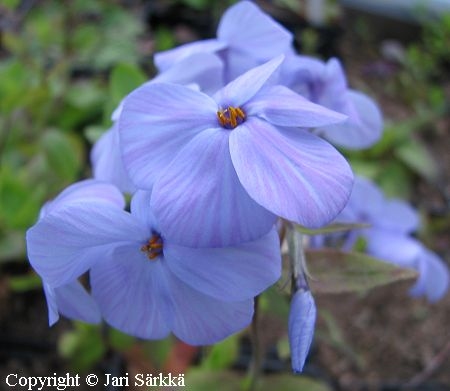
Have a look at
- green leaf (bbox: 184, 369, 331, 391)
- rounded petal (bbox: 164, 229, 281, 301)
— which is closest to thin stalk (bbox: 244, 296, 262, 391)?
green leaf (bbox: 184, 369, 331, 391)

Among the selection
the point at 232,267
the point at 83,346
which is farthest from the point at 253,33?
the point at 83,346

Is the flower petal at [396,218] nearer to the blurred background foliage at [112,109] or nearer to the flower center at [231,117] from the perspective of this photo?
the blurred background foliage at [112,109]

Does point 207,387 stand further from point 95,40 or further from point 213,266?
point 95,40

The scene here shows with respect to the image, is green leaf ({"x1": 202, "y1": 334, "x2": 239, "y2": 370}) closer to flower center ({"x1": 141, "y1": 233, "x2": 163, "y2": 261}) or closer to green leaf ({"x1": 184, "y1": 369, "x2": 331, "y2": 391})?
green leaf ({"x1": 184, "y1": 369, "x2": 331, "y2": 391})

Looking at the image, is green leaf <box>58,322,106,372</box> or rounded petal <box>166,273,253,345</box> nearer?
rounded petal <box>166,273,253,345</box>

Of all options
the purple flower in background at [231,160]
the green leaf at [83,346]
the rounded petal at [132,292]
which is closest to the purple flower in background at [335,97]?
the purple flower in background at [231,160]

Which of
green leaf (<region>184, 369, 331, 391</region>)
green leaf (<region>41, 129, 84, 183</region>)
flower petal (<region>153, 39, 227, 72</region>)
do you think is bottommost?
green leaf (<region>184, 369, 331, 391</region>)
